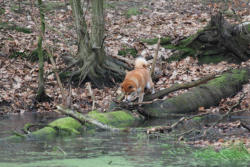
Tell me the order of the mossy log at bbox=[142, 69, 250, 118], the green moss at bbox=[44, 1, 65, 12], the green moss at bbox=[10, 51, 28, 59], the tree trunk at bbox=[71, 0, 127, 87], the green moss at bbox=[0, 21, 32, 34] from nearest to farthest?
the mossy log at bbox=[142, 69, 250, 118] → the tree trunk at bbox=[71, 0, 127, 87] → the green moss at bbox=[10, 51, 28, 59] → the green moss at bbox=[0, 21, 32, 34] → the green moss at bbox=[44, 1, 65, 12]

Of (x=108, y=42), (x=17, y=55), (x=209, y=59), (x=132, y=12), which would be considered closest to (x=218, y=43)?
(x=209, y=59)

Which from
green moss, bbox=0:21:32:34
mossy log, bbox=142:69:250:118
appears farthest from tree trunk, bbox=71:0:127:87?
green moss, bbox=0:21:32:34

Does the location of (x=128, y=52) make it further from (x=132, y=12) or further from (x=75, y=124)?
(x=75, y=124)

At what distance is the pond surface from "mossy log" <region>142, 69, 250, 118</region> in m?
2.24

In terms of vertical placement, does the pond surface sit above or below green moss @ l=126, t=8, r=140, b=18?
below

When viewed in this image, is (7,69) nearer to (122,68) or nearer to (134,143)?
(122,68)

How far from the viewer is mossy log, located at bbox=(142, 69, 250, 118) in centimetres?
1016

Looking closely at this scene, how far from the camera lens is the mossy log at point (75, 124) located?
25.1 feet

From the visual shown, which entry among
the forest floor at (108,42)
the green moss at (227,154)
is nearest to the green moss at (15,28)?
the forest floor at (108,42)

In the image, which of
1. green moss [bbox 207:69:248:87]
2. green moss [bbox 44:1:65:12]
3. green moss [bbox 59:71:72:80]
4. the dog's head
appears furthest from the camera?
green moss [bbox 44:1:65:12]

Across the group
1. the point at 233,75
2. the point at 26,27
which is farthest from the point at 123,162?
the point at 26,27

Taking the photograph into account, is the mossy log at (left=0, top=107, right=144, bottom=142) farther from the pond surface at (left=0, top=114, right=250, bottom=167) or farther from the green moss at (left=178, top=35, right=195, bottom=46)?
the green moss at (left=178, top=35, right=195, bottom=46)

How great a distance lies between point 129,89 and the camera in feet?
34.2

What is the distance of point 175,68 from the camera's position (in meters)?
14.7
